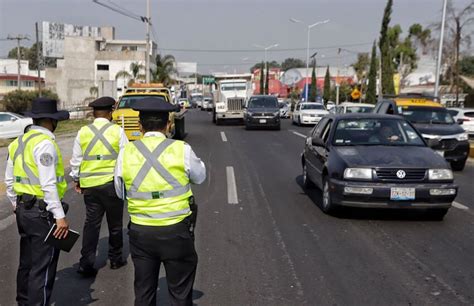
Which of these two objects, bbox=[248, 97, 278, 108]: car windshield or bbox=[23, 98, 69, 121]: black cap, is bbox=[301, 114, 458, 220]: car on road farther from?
bbox=[248, 97, 278, 108]: car windshield

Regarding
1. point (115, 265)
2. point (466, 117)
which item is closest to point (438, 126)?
point (466, 117)

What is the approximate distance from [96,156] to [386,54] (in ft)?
122

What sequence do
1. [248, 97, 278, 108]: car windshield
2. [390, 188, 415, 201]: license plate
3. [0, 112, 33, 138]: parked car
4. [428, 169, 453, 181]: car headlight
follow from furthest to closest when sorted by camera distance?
1. [248, 97, 278, 108]: car windshield
2. [0, 112, 33, 138]: parked car
3. [428, 169, 453, 181]: car headlight
4. [390, 188, 415, 201]: license plate

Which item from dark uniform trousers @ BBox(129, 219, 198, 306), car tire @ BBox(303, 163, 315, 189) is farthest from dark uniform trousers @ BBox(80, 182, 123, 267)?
car tire @ BBox(303, 163, 315, 189)

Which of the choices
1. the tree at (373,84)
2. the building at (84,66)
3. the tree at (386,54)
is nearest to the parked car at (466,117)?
the tree at (386,54)

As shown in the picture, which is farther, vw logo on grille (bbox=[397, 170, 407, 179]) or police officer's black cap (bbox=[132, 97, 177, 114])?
vw logo on grille (bbox=[397, 170, 407, 179])

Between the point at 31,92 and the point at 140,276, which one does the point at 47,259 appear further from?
the point at 31,92

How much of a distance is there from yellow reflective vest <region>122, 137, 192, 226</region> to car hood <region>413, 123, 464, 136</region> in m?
11.1

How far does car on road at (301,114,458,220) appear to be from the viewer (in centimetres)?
725

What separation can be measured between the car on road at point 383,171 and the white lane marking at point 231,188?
5.15 feet

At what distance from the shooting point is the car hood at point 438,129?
13242 mm

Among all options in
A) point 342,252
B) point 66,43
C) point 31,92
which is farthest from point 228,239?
point 66,43

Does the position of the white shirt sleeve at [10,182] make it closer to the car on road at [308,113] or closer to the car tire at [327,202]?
the car tire at [327,202]

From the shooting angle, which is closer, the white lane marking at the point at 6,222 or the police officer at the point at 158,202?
the police officer at the point at 158,202
